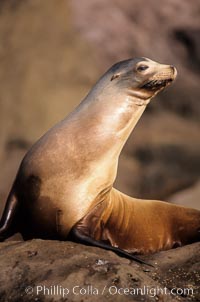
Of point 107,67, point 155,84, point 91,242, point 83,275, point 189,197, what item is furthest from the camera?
point 107,67

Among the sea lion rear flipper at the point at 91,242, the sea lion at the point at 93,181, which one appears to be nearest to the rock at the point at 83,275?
the sea lion rear flipper at the point at 91,242

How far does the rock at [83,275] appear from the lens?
347 centimetres

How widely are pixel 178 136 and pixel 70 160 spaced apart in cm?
568

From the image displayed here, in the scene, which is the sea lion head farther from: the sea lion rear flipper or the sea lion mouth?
the sea lion rear flipper

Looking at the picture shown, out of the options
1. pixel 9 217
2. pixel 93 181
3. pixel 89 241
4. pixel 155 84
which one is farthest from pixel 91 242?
pixel 155 84

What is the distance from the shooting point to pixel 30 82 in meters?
10.2

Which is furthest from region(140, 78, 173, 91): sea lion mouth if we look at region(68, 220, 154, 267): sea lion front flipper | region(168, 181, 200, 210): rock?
region(168, 181, 200, 210): rock

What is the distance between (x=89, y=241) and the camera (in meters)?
4.20

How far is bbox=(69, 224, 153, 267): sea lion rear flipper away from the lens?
4.10m

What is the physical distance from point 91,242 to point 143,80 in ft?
4.66

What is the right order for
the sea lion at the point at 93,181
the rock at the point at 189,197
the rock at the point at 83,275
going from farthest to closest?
the rock at the point at 189,197 → the sea lion at the point at 93,181 → the rock at the point at 83,275

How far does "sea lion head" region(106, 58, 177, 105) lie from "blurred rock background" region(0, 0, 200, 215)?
4722 millimetres

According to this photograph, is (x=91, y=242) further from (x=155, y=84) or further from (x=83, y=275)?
(x=155, y=84)

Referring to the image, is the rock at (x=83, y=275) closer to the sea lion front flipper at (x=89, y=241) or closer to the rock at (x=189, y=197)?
the sea lion front flipper at (x=89, y=241)
